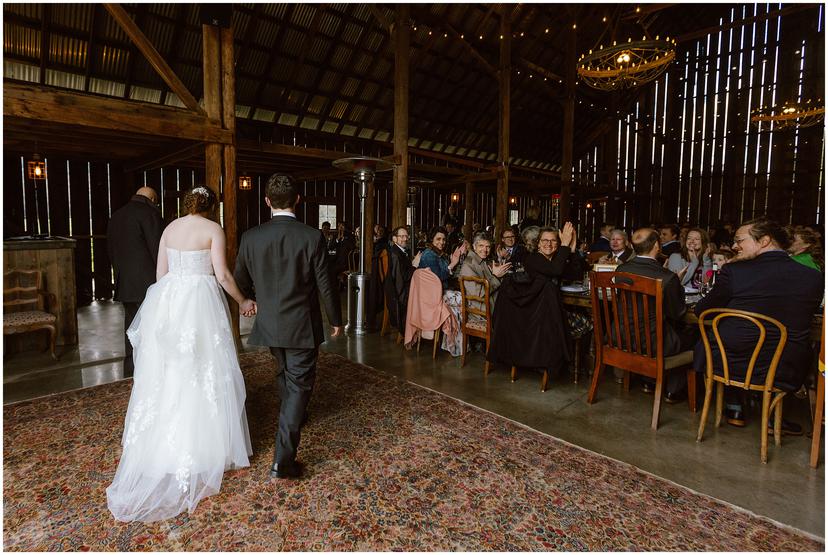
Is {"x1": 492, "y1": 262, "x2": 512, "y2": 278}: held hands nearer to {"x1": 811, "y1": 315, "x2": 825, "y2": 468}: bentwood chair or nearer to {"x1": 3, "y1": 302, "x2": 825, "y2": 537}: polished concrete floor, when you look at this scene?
{"x1": 3, "y1": 302, "x2": 825, "y2": 537}: polished concrete floor

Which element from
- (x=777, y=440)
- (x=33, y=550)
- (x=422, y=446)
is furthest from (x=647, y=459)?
(x=33, y=550)

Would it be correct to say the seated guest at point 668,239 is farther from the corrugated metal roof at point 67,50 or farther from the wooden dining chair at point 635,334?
the corrugated metal roof at point 67,50

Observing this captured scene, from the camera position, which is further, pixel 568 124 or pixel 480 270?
pixel 568 124

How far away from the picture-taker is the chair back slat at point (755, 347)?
2.50 metres

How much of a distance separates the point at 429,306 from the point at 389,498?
2504 millimetres

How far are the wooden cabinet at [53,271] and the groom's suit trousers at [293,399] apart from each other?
3939 millimetres

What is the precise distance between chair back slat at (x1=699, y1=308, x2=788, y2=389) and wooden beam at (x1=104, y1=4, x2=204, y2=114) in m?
4.84

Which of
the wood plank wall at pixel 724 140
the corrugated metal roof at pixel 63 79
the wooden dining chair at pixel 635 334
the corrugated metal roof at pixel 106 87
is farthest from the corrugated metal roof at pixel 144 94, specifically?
the wood plank wall at pixel 724 140

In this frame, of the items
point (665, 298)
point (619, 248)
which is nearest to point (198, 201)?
point (665, 298)

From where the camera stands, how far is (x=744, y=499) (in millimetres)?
2262

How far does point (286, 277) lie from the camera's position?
240cm

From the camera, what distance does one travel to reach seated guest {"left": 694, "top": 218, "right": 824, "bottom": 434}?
265cm

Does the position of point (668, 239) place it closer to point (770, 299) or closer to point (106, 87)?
point (770, 299)

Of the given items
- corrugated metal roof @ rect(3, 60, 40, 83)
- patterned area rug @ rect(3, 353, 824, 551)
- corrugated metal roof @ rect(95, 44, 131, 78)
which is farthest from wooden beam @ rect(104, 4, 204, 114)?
corrugated metal roof @ rect(3, 60, 40, 83)
